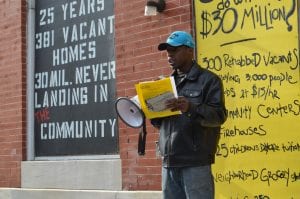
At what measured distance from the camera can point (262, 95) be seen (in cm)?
536

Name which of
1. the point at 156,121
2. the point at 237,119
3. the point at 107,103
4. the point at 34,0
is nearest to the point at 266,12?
the point at 237,119

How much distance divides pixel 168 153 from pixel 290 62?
1.73 metres

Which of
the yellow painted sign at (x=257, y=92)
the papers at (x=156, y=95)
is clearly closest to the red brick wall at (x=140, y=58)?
the yellow painted sign at (x=257, y=92)

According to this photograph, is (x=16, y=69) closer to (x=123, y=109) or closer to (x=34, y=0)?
(x=34, y=0)

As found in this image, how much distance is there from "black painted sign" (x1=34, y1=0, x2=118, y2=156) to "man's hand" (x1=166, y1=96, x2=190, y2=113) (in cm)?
286

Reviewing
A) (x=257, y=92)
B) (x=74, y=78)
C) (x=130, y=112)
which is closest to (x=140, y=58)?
(x=74, y=78)

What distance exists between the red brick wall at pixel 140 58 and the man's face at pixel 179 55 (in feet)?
5.72

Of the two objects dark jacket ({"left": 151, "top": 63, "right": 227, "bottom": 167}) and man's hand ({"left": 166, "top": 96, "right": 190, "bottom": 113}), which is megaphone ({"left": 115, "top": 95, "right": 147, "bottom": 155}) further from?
man's hand ({"left": 166, "top": 96, "right": 190, "bottom": 113})

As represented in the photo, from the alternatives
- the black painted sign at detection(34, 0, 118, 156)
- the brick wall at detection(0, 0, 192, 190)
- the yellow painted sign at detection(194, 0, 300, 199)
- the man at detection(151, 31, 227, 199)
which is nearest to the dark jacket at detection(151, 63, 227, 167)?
the man at detection(151, 31, 227, 199)

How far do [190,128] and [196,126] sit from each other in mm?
46

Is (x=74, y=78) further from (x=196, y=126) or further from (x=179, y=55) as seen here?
(x=196, y=126)

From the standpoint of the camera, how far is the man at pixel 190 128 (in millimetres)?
3961

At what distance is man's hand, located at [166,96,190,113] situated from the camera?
Result: 3.86m

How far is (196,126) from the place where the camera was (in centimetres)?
405
